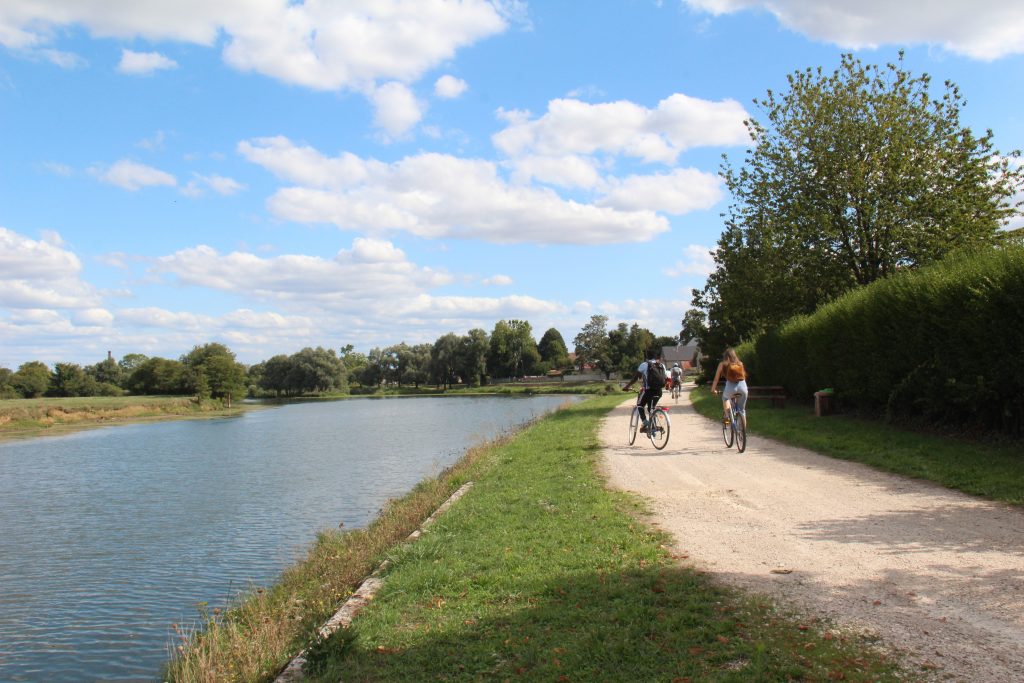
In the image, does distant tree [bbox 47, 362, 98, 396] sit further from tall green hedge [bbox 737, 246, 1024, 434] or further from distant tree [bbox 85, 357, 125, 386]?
tall green hedge [bbox 737, 246, 1024, 434]

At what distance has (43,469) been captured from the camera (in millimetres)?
24984

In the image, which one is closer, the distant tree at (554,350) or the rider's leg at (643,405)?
the rider's leg at (643,405)

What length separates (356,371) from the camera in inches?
5187

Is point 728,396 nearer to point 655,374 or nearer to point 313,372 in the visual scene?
point 655,374

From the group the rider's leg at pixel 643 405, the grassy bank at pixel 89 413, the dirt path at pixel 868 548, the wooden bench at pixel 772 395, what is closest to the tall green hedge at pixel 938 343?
the dirt path at pixel 868 548

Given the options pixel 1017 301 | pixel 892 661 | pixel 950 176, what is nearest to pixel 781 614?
pixel 892 661

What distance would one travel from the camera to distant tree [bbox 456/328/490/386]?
10394 cm

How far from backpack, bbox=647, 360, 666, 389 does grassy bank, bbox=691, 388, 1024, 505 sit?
9.85 feet

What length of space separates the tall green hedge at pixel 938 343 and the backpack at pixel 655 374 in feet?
15.9

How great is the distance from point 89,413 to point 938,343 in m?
57.2

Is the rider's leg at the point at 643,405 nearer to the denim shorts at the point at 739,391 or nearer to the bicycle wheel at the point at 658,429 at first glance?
the bicycle wheel at the point at 658,429

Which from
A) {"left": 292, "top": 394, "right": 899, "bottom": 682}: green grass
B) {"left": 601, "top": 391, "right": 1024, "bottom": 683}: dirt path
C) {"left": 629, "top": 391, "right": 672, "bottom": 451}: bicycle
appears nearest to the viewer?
{"left": 292, "top": 394, "right": 899, "bottom": 682}: green grass

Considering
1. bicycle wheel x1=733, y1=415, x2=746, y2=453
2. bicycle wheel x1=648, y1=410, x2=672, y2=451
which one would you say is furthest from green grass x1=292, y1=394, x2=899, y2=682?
bicycle wheel x1=648, y1=410, x2=672, y2=451

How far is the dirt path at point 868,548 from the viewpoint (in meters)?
4.42
